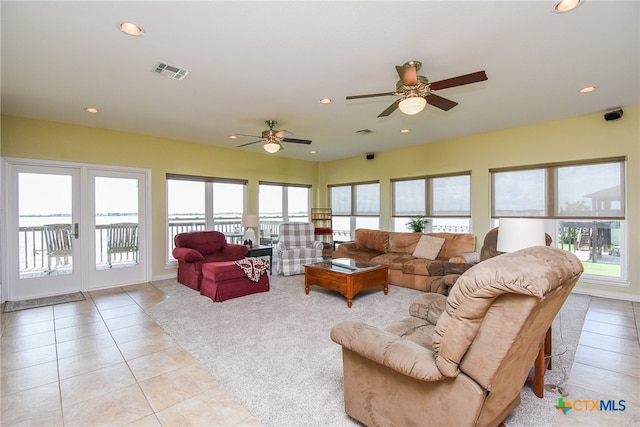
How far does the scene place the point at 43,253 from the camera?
452 cm

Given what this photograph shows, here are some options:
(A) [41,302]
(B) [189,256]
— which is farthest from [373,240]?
(A) [41,302]

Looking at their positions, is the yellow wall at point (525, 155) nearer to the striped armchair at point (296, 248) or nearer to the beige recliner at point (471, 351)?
the striped armchair at point (296, 248)

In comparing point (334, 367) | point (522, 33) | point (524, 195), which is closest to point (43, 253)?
point (334, 367)

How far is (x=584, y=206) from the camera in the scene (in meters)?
4.49

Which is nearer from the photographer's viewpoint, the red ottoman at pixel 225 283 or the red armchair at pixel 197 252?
the red ottoman at pixel 225 283

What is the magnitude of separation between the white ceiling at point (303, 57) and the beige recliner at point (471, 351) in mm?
1911

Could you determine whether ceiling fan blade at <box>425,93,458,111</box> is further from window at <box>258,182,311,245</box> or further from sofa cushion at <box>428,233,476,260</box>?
window at <box>258,182,311,245</box>

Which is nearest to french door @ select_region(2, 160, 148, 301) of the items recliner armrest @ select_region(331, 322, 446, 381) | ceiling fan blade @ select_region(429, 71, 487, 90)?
recliner armrest @ select_region(331, 322, 446, 381)

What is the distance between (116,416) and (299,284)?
11.2 ft

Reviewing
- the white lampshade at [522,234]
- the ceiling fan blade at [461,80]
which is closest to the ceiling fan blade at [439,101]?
the ceiling fan blade at [461,80]

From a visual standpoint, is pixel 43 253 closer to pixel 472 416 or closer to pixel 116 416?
pixel 116 416

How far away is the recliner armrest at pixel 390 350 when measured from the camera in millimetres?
1339

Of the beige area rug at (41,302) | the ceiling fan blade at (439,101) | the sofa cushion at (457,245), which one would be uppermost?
the ceiling fan blade at (439,101)

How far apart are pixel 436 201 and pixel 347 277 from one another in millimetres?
3280
